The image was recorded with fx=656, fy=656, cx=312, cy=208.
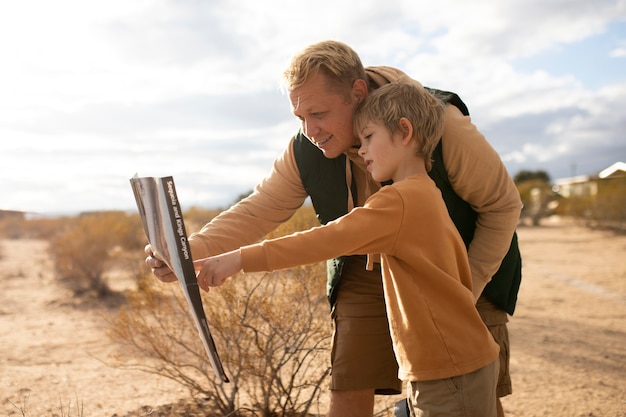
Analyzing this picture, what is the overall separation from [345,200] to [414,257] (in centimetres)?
84

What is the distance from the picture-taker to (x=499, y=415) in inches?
117

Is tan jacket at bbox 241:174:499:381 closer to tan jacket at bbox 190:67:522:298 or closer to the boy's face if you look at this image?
the boy's face

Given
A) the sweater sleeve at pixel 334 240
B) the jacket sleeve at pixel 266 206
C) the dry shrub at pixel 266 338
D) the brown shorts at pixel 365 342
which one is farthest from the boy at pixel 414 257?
the dry shrub at pixel 266 338

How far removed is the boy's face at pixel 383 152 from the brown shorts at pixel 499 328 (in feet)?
2.81

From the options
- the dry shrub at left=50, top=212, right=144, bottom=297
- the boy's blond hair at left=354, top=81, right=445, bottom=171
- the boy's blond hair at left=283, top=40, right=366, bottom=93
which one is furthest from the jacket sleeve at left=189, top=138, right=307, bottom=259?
the dry shrub at left=50, top=212, right=144, bottom=297

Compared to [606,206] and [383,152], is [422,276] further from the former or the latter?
[606,206]

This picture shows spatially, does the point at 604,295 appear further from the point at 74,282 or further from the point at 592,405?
the point at 74,282

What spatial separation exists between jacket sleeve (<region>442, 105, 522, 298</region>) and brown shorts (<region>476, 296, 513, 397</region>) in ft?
0.67

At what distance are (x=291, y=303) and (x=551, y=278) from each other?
9.66 m

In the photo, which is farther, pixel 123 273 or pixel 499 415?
pixel 123 273

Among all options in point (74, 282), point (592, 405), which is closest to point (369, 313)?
point (592, 405)

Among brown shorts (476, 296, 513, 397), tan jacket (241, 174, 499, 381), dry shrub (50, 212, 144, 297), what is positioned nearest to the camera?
A: tan jacket (241, 174, 499, 381)

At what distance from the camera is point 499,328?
290cm

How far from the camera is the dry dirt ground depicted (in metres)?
4.94
